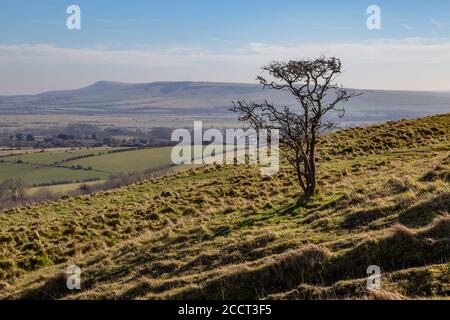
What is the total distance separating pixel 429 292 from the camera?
282 inches

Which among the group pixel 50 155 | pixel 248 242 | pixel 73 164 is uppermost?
pixel 248 242

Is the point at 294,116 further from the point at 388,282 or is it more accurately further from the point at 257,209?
the point at 388,282

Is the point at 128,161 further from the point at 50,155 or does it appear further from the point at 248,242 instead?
the point at 248,242

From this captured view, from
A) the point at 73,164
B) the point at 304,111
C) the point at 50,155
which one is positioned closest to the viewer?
the point at 304,111

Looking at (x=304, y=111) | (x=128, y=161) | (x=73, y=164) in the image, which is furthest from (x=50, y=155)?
(x=304, y=111)

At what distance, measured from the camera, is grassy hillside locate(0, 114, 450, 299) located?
348 inches

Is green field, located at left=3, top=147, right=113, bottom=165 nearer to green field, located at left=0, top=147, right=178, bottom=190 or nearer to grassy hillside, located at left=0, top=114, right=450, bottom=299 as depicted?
green field, located at left=0, top=147, right=178, bottom=190

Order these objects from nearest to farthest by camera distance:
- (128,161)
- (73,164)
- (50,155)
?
(73,164) → (128,161) → (50,155)

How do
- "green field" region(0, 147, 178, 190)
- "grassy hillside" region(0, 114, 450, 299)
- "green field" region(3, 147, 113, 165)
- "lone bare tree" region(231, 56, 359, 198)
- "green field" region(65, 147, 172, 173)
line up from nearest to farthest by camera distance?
"grassy hillside" region(0, 114, 450, 299) < "lone bare tree" region(231, 56, 359, 198) < "green field" region(0, 147, 178, 190) < "green field" region(65, 147, 172, 173) < "green field" region(3, 147, 113, 165)

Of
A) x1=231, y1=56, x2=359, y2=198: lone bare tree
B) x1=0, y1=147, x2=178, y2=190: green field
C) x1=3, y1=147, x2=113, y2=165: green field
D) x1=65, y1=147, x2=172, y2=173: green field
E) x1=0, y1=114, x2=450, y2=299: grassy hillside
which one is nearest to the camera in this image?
x1=0, y1=114, x2=450, y2=299: grassy hillside

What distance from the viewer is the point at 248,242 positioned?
12523 millimetres

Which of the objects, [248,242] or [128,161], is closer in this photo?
[248,242]

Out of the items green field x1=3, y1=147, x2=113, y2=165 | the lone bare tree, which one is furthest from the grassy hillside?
green field x1=3, y1=147, x2=113, y2=165

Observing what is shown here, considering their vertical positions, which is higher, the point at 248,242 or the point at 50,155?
the point at 248,242
